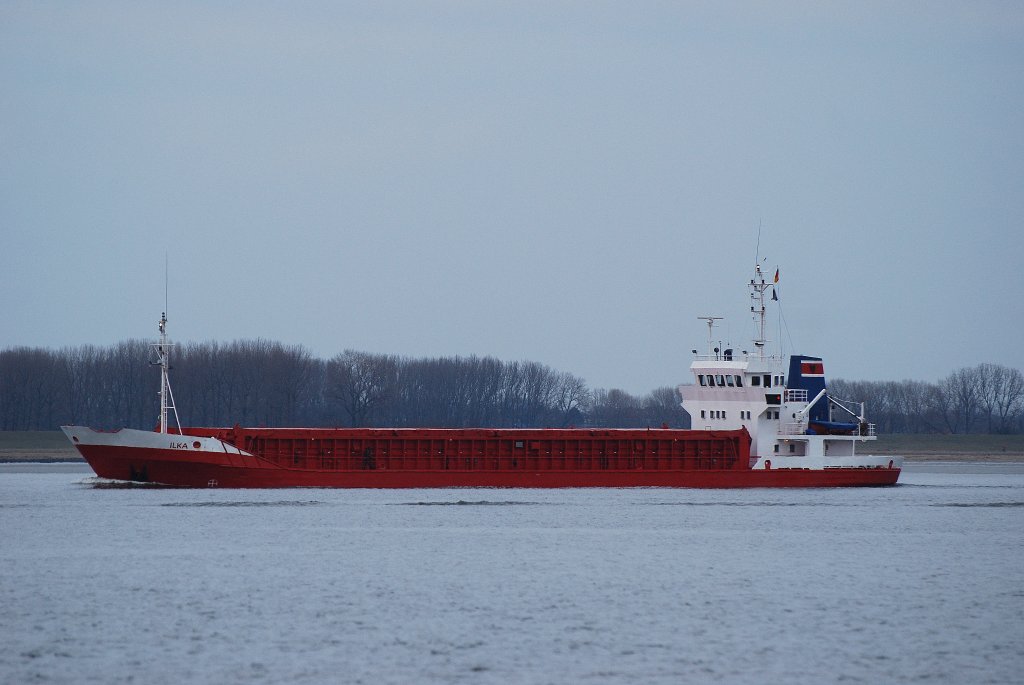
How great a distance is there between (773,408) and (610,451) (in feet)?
27.0

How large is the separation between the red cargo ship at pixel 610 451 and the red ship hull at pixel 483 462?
47 mm

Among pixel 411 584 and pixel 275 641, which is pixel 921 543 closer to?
pixel 411 584

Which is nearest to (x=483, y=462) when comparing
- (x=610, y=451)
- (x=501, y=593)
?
(x=610, y=451)

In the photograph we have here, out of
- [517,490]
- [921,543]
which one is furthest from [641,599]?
[517,490]

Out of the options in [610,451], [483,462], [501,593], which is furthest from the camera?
[610,451]

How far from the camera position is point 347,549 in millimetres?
45688

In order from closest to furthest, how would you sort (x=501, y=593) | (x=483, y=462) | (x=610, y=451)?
(x=501, y=593) → (x=483, y=462) → (x=610, y=451)

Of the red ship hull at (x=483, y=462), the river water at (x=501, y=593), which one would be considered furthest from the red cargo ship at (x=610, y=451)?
the river water at (x=501, y=593)

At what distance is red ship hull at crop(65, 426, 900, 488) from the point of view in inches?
2450

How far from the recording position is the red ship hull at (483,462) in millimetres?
62219

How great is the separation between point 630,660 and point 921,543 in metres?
24.6

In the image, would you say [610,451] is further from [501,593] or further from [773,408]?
[501,593]

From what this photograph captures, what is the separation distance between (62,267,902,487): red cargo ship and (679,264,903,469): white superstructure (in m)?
0.05

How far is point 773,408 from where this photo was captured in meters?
67.3
